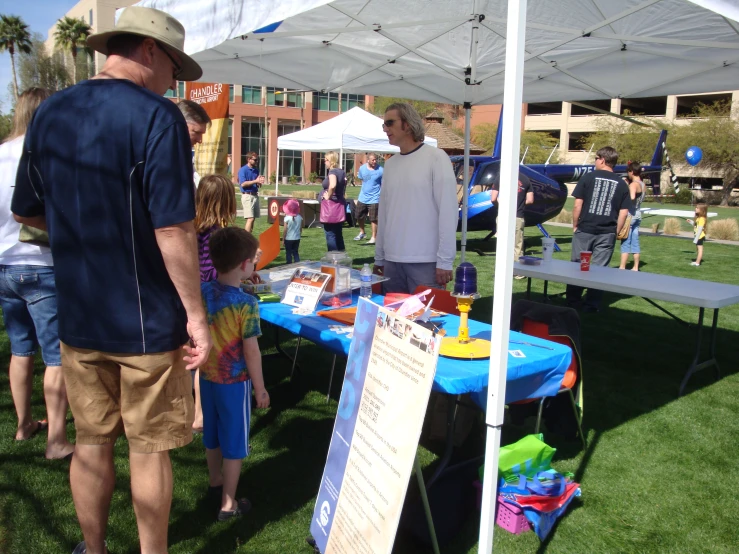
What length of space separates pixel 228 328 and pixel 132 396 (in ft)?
2.27

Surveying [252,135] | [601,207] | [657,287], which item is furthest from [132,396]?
[252,135]

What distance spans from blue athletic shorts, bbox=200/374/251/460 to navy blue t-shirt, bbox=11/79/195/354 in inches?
29.0

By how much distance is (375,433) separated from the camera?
1.99m

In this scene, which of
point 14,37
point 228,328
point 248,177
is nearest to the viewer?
point 228,328

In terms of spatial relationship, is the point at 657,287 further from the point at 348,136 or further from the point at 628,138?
the point at 628,138

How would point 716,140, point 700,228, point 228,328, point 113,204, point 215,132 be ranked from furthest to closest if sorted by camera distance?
1. point 716,140
2. point 700,228
3. point 215,132
4. point 228,328
5. point 113,204

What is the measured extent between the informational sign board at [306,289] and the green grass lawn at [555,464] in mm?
850

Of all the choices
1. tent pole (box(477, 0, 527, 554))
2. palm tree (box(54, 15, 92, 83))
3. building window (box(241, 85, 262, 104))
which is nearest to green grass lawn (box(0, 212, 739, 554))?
tent pole (box(477, 0, 527, 554))

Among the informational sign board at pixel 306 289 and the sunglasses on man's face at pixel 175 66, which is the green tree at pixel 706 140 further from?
the sunglasses on man's face at pixel 175 66

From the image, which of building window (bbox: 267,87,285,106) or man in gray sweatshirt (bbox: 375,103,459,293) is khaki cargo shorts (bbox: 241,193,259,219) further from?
building window (bbox: 267,87,285,106)

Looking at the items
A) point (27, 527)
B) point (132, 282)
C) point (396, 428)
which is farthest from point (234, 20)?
point (27, 527)

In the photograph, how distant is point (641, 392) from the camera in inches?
176

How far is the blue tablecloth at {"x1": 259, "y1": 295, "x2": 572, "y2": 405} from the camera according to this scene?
222 centimetres

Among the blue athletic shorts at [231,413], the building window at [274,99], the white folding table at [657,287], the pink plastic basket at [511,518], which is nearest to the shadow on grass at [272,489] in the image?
the blue athletic shorts at [231,413]
